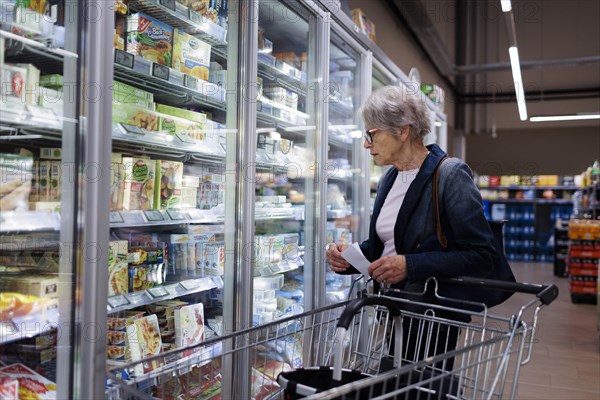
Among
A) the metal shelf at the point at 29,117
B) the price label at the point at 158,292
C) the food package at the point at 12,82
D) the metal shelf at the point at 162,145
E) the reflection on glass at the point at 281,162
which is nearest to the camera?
the metal shelf at the point at 29,117

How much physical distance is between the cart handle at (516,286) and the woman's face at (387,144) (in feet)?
1.61

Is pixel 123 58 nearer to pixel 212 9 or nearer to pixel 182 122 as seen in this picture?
pixel 182 122

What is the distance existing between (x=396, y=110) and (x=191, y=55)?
1.09 meters

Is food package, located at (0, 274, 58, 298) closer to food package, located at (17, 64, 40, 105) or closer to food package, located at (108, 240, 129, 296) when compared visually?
food package, located at (108, 240, 129, 296)

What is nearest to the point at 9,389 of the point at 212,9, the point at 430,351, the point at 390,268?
the point at 390,268

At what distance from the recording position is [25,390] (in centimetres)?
171

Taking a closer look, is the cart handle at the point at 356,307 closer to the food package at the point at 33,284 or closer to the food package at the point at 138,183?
the food package at the point at 33,284

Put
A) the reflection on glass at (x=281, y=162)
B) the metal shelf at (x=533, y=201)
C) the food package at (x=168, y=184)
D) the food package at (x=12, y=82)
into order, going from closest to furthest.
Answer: the food package at (x=12, y=82), the food package at (x=168, y=184), the reflection on glass at (x=281, y=162), the metal shelf at (x=533, y=201)

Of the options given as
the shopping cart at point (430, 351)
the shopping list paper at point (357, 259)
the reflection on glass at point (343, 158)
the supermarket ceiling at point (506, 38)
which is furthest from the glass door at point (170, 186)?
the supermarket ceiling at point (506, 38)

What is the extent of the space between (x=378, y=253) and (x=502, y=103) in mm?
14684

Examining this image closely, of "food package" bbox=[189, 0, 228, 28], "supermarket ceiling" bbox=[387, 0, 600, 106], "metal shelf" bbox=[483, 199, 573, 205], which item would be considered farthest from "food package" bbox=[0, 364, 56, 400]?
"metal shelf" bbox=[483, 199, 573, 205]

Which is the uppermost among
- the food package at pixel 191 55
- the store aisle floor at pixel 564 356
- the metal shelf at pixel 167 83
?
the food package at pixel 191 55

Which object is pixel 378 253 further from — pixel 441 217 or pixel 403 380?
pixel 403 380

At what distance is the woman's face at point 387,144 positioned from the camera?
194 centimetres
